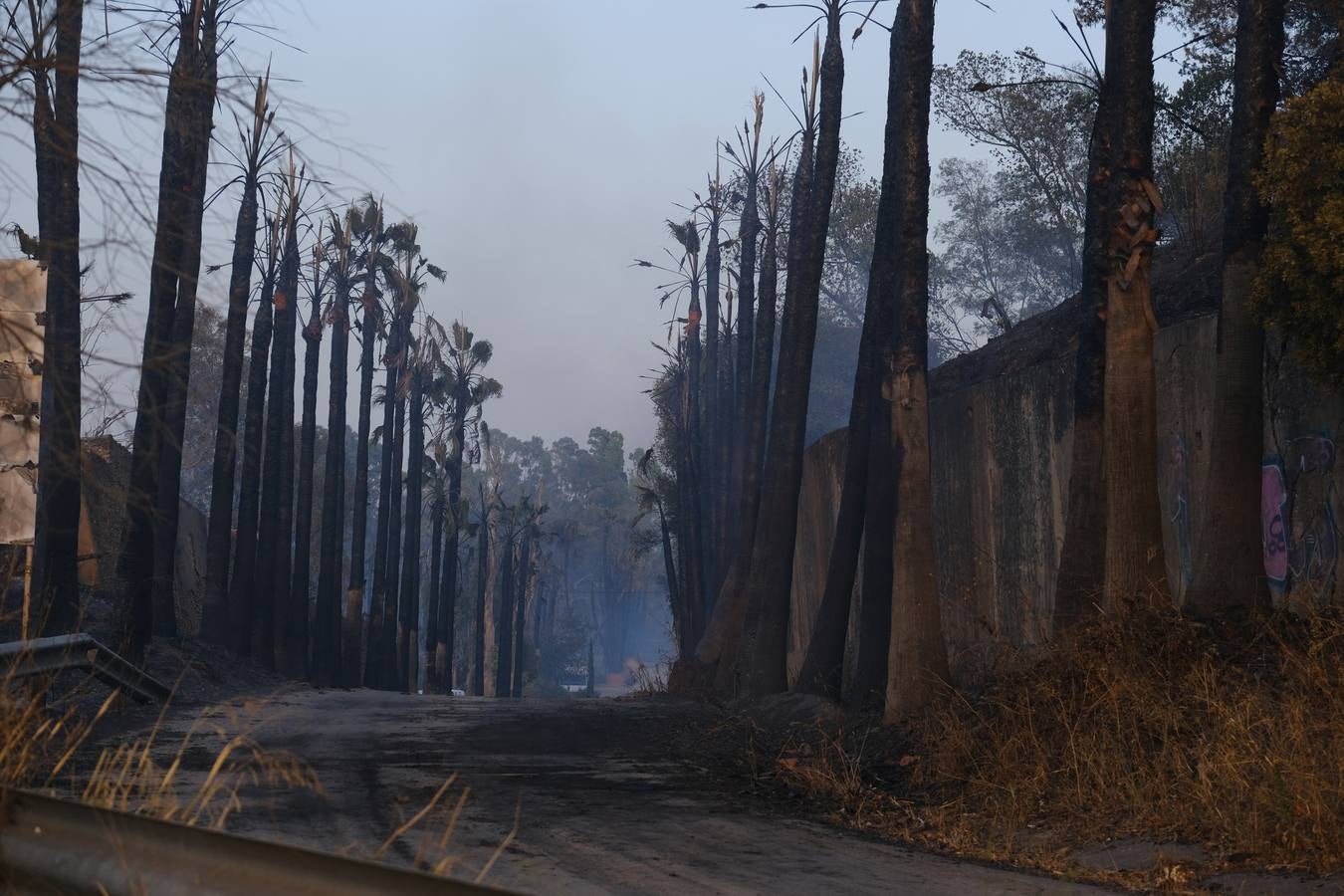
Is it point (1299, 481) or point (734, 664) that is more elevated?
point (1299, 481)

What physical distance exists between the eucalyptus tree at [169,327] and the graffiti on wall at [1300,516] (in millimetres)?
9139

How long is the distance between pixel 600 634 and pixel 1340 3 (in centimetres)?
11178

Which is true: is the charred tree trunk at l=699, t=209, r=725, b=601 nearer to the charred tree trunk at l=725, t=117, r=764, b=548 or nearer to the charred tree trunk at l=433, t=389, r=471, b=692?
the charred tree trunk at l=725, t=117, r=764, b=548

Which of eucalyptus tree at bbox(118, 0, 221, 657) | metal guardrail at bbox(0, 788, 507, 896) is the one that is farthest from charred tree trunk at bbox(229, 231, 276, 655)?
metal guardrail at bbox(0, 788, 507, 896)

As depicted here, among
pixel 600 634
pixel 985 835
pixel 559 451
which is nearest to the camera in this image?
pixel 985 835

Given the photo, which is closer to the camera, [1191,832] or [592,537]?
[1191,832]

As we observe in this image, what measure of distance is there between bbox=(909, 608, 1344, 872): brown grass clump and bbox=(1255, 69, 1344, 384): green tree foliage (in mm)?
2430

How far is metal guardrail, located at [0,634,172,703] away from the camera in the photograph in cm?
1010

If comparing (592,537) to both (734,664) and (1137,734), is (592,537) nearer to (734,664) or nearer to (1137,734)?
(734,664)

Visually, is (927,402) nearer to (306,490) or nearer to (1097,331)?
(1097,331)

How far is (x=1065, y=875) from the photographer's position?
6.50 meters

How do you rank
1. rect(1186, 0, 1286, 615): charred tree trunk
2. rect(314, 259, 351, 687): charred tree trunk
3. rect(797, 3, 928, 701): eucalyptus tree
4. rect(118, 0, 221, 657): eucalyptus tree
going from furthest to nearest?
rect(314, 259, 351, 687): charred tree trunk < rect(797, 3, 928, 701): eucalyptus tree < rect(1186, 0, 1286, 615): charred tree trunk < rect(118, 0, 221, 657): eucalyptus tree

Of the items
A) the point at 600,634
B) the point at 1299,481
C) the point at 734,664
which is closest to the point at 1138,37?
the point at 1299,481

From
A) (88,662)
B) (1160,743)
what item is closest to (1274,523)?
(1160,743)
